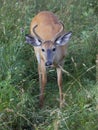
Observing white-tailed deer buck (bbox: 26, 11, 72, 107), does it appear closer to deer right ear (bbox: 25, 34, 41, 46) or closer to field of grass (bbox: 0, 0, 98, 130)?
deer right ear (bbox: 25, 34, 41, 46)

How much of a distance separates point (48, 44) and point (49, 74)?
62 cm

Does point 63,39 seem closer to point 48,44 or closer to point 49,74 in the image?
point 48,44

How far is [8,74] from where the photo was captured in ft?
18.1

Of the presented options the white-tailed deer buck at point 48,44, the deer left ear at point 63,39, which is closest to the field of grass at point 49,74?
the white-tailed deer buck at point 48,44

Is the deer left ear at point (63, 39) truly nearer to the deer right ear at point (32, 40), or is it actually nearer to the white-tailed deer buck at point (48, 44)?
the white-tailed deer buck at point (48, 44)

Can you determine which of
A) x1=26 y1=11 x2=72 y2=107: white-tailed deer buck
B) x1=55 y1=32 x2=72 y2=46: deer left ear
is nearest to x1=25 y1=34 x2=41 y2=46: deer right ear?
x1=26 y1=11 x2=72 y2=107: white-tailed deer buck

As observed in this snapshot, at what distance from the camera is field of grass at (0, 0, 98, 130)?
15.9 feet

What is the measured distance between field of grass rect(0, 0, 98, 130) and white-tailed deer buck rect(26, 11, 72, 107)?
0.18 m

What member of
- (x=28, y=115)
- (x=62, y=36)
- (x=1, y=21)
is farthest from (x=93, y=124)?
(x=1, y=21)

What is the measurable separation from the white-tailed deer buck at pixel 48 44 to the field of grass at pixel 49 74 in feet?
0.59

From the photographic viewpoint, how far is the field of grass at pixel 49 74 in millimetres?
4840

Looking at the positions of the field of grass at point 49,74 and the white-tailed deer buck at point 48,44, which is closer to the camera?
the field of grass at point 49,74

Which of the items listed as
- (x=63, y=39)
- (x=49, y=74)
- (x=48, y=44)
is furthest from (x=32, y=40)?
(x=49, y=74)

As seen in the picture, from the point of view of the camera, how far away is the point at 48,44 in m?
6.07
